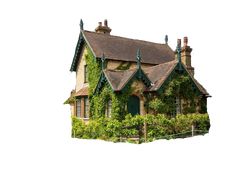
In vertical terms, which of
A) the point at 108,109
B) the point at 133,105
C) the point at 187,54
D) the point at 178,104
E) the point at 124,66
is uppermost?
the point at 187,54

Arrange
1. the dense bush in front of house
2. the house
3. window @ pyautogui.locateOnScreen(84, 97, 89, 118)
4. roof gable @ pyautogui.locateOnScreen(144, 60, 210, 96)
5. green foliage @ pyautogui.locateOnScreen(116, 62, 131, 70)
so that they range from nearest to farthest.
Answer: the dense bush in front of house, the house, roof gable @ pyautogui.locateOnScreen(144, 60, 210, 96), green foliage @ pyautogui.locateOnScreen(116, 62, 131, 70), window @ pyautogui.locateOnScreen(84, 97, 89, 118)

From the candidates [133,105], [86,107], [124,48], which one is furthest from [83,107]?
[124,48]

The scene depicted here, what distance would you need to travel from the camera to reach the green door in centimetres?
2376

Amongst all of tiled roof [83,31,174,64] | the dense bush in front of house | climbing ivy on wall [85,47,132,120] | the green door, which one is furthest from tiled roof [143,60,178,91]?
tiled roof [83,31,174,64]

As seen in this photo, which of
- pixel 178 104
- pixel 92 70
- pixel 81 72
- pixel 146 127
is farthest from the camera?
pixel 81 72

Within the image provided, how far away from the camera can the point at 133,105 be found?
78.6 feet

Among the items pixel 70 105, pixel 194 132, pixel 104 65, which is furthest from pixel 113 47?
pixel 194 132

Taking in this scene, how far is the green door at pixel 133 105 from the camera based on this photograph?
23.8 metres

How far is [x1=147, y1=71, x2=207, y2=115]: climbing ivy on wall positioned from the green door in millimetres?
994

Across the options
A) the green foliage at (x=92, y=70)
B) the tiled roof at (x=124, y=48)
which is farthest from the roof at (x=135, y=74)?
the tiled roof at (x=124, y=48)

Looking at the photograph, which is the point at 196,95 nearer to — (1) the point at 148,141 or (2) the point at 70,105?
(1) the point at 148,141

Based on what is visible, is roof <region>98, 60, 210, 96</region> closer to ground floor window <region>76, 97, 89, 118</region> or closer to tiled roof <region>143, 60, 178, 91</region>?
tiled roof <region>143, 60, 178, 91</region>

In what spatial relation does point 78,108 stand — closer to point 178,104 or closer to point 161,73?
point 161,73

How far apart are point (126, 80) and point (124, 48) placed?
8145 millimetres
